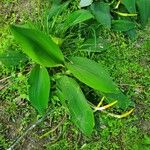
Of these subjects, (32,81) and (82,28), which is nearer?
(32,81)

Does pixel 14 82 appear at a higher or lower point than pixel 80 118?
higher

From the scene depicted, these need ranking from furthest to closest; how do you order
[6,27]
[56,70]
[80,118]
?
[6,27], [56,70], [80,118]

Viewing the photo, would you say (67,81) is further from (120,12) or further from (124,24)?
(120,12)

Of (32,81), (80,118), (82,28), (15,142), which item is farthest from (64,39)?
(15,142)

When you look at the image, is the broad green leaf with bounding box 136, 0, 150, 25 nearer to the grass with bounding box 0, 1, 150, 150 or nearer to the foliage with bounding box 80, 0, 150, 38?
the foliage with bounding box 80, 0, 150, 38

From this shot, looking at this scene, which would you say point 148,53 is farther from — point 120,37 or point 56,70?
point 56,70

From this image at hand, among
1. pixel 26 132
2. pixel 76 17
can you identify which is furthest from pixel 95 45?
pixel 26 132

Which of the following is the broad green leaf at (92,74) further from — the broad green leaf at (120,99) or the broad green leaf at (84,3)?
the broad green leaf at (84,3)
